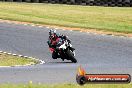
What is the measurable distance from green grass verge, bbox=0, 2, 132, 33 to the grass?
11.7 meters

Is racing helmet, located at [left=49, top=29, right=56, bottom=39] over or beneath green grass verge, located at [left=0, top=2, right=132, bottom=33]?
over

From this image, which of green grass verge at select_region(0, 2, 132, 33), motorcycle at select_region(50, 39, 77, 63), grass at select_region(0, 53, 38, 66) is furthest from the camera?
green grass verge at select_region(0, 2, 132, 33)

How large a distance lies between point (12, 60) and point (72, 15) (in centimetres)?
2075

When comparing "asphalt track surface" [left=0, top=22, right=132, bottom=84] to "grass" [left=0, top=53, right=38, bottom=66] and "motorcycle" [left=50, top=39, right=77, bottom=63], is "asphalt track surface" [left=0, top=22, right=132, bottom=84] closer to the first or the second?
"motorcycle" [left=50, top=39, right=77, bottom=63]

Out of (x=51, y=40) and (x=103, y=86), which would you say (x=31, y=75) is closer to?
(x=103, y=86)

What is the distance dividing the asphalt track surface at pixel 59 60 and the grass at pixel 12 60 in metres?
0.80

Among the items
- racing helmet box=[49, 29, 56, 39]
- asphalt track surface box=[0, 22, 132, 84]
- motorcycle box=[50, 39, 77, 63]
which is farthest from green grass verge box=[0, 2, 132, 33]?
racing helmet box=[49, 29, 56, 39]

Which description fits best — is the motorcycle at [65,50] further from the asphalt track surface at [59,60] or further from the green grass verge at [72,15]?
the green grass verge at [72,15]

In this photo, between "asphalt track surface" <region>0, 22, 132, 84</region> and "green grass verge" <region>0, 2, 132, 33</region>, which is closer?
"asphalt track surface" <region>0, 22, 132, 84</region>

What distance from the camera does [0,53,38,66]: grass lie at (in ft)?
61.6

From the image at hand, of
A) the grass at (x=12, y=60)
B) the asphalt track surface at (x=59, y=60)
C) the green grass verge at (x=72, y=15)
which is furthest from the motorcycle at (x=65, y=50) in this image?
the green grass verge at (x=72, y=15)

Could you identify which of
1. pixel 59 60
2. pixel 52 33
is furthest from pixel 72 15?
pixel 52 33

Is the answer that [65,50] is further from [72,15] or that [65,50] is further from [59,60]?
[72,15]

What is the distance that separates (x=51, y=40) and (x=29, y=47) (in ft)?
15.9
